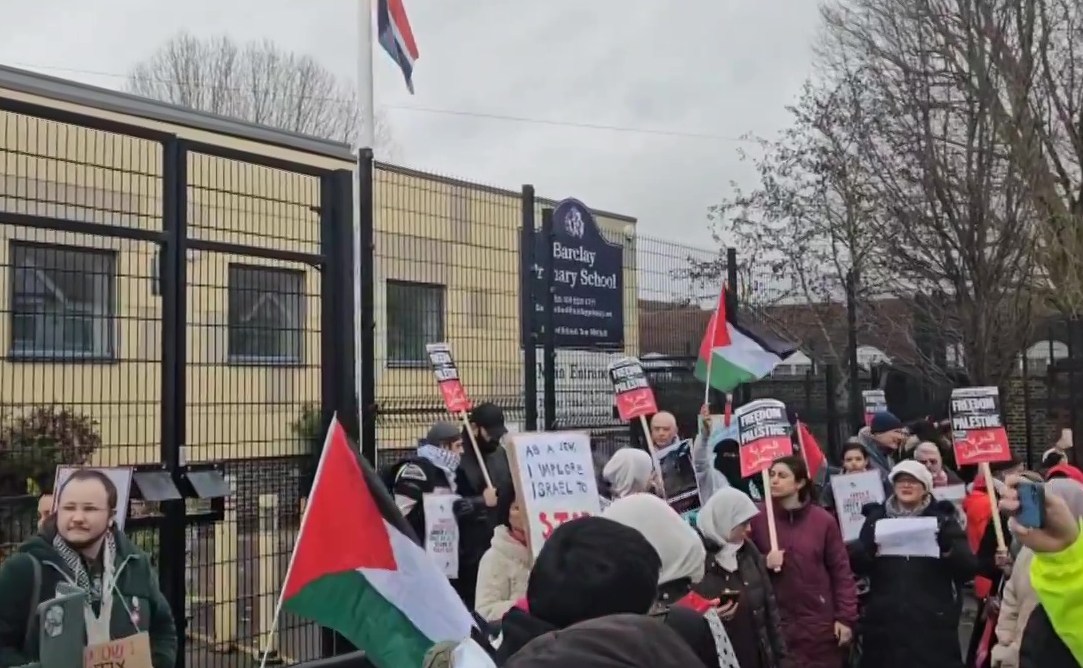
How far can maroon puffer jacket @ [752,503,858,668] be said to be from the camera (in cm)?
625

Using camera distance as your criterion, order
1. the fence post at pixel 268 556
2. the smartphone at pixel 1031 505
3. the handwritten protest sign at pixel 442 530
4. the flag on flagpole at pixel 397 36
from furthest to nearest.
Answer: the flag on flagpole at pixel 397 36 < the handwritten protest sign at pixel 442 530 < the fence post at pixel 268 556 < the smartphone at pixel 1031 505

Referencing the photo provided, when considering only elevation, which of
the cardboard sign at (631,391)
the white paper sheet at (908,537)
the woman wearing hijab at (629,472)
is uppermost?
the cardboard sign at (631,391)

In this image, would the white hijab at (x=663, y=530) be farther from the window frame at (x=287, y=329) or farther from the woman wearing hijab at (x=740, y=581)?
the window frame at (x=287, y=329)

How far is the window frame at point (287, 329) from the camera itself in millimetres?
6586

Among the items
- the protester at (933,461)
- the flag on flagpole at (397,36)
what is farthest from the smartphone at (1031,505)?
the flag on flagpole at (397,36)

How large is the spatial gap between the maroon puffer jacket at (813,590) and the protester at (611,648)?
4.57m

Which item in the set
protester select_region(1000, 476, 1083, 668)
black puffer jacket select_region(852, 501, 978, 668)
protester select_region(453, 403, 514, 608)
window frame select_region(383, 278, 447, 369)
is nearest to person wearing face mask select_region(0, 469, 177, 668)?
protester select_region(453, 403, 514, 608)

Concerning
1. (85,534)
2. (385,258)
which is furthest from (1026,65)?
(85,534)

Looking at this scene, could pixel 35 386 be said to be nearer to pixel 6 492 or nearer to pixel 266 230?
pixel 6 492

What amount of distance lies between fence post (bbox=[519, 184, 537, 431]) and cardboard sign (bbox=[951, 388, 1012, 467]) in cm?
300

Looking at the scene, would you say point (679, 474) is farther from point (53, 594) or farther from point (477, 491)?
point (53, 594)

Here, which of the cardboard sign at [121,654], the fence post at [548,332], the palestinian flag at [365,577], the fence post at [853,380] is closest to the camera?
the palestinian flag at [365,577]

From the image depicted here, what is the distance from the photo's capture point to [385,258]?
7.93m

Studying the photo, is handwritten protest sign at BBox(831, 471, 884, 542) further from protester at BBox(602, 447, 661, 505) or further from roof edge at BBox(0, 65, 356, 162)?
roof edge at BBox(0, 65, 356, 162)
